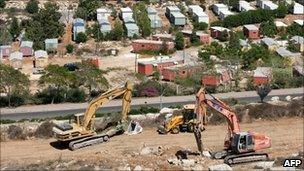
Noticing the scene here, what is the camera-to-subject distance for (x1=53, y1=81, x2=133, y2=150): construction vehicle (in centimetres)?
2548

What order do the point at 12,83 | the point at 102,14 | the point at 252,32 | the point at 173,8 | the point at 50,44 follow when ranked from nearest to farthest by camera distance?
1. the point at 12,83
2. the point at 50,44
3. the point at 252,32
4. the point at 102,14
5. the point at 173,8

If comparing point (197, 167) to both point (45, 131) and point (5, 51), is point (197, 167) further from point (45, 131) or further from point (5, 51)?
point (5, 51)

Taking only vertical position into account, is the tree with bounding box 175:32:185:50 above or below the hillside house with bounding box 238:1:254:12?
below

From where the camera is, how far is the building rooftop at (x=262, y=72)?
3912 centimetres

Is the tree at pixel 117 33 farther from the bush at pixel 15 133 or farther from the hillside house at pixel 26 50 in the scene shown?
the bush at pixel 15 133

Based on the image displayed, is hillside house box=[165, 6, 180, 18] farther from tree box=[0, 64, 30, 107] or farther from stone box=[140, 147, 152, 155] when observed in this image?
stone box=[140, 147, 152, 155]

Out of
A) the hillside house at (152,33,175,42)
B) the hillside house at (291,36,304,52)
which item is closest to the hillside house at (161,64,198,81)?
the hillside house at (152,33,175,42)

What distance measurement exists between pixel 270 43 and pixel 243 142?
26.1m

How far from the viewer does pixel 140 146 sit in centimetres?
2614

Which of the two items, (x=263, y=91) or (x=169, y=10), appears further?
(x=169, y=10)

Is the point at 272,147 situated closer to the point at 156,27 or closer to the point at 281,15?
the point at 156,27

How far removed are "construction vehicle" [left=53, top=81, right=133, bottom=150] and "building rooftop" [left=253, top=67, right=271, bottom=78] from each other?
14.4 meters

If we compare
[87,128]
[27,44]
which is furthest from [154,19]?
[87,128]

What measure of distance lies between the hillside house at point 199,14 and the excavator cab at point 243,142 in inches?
1308
